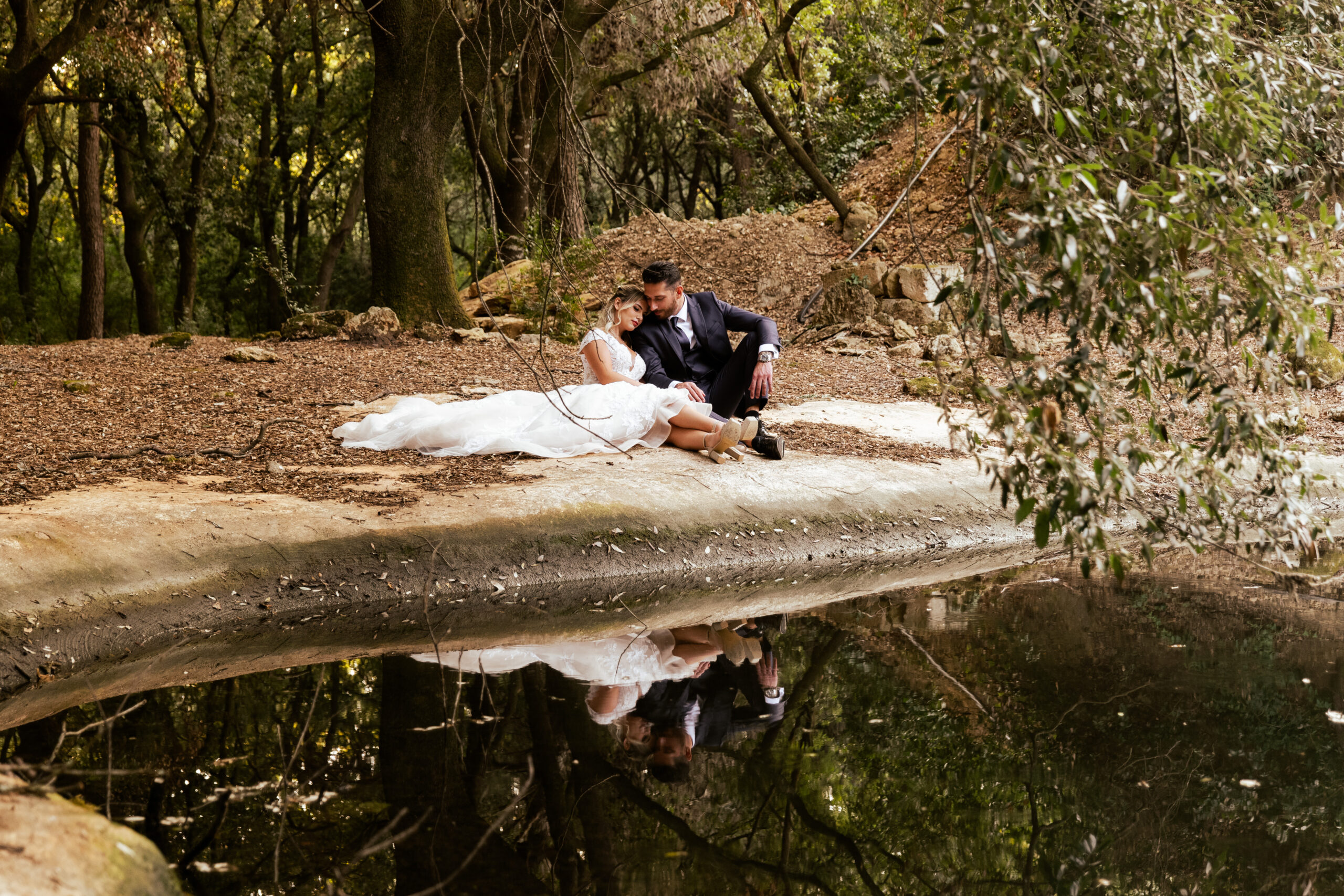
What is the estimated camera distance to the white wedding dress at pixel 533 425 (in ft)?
23.8

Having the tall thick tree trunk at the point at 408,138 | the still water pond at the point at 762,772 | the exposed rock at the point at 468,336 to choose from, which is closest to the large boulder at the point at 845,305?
the exposed rock at the point at 468,336

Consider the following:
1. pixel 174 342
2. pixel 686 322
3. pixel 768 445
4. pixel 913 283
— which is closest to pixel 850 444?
pixel 768 445

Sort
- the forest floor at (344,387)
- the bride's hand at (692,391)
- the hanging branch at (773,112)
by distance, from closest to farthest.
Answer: the forest floor at (344,387), the bride's hand at (692,391), the hanging branch at (773,112)

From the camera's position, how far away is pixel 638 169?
28.2 metres

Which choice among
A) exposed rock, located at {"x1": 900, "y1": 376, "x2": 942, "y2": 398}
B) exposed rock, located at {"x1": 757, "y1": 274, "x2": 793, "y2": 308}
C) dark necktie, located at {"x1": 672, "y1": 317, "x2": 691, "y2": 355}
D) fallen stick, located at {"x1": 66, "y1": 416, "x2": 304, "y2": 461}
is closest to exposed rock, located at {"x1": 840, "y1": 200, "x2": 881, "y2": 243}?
exposed rock, located at {"x1": 757, "y1": 274, "x2": 793, "y2": 308}

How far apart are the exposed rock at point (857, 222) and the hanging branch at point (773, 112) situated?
86 millimetres

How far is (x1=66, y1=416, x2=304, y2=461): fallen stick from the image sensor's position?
662 centimetres

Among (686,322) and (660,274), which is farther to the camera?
(686,322)

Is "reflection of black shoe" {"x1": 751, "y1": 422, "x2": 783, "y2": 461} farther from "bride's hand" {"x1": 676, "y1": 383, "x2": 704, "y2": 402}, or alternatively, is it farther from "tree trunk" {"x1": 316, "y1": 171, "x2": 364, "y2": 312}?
"tree trunk" {"x1": 316, "y1": 171, "x2": 364, "y2": 312}

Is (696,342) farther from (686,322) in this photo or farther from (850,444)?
(850,444)

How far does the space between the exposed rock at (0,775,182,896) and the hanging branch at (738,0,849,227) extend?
11.5 metres

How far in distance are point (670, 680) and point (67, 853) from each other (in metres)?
2.58

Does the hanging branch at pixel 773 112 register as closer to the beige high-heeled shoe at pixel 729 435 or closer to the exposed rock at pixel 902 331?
the exposed rock at pixel 902 331

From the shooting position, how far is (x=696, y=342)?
789 cm
